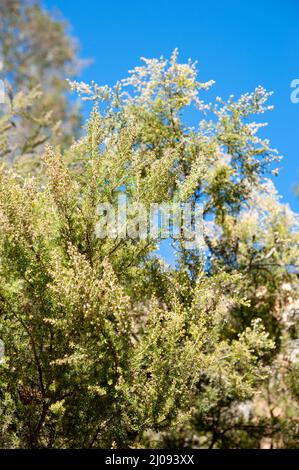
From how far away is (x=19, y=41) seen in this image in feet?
78.6

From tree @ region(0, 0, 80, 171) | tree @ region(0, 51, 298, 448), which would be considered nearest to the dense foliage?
tree @ region(0, 51, 298, 448)

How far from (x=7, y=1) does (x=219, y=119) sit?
1711 cm

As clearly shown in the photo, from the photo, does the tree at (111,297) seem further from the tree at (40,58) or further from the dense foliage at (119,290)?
the tree at (40,58)

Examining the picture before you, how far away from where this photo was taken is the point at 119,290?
24.4 feet

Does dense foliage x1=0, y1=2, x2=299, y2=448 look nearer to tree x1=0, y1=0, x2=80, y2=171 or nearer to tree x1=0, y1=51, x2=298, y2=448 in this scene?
tree x1=0, y1=51, x2=298, y2=448

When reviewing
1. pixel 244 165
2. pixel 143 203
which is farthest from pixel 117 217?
pixel 244 165

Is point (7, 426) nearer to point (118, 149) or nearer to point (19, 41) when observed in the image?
point (118, 149)

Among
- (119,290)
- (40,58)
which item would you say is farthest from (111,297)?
(40,58)

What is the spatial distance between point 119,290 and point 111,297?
19cm

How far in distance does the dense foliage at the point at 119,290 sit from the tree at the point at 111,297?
3 centimetres

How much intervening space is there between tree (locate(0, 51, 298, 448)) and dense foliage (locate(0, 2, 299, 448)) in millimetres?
28

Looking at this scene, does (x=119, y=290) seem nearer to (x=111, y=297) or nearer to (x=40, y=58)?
(x=111, y=297)

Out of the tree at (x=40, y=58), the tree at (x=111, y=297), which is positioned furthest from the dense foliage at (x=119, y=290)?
the tree at (x=40, y=58)

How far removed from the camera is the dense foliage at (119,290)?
7.88 m
